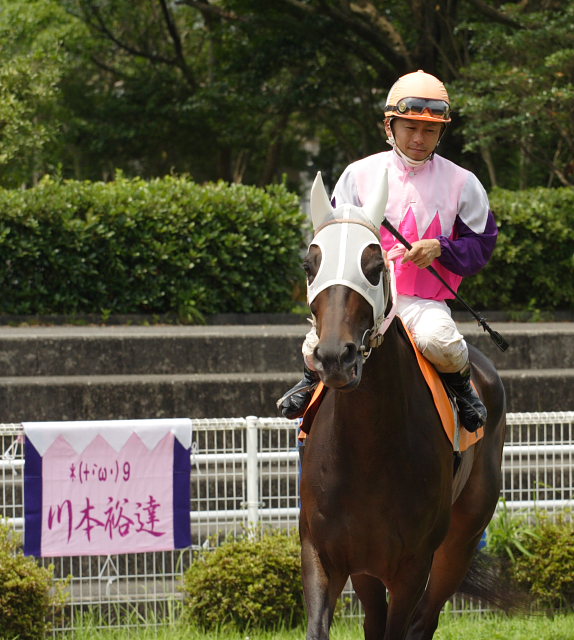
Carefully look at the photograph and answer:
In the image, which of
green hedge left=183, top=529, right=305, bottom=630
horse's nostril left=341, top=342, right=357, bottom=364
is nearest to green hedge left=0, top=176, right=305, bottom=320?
green hedge left=183, top=529, right=305, bottom=630

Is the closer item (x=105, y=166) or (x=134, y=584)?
(x=134, y=584)

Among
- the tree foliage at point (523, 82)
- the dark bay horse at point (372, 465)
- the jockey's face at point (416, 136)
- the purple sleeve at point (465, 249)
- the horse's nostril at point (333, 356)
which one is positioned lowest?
the dark bay horse at point (372, 465)

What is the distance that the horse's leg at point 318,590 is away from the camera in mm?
3709

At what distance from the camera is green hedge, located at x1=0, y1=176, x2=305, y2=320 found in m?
10.9

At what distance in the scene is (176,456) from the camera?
243 inches

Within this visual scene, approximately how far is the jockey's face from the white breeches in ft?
2.06

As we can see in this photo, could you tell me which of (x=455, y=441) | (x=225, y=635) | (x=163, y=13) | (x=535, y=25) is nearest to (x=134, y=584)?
(x=225, y=635)

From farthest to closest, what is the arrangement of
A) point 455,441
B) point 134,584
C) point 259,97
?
1. point 259,97
2. point 134,584
3. point 455,441

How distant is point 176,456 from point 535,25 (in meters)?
10.0

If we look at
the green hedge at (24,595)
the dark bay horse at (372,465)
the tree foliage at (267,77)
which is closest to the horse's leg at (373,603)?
the dark bay horse at (372,465)

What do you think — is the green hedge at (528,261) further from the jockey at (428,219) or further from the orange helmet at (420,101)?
the orange helmet at (420,101)

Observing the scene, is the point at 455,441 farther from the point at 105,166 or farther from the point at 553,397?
the point at 105,166

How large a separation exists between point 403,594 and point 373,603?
0.53m

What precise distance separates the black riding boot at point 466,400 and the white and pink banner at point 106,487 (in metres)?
2.20
